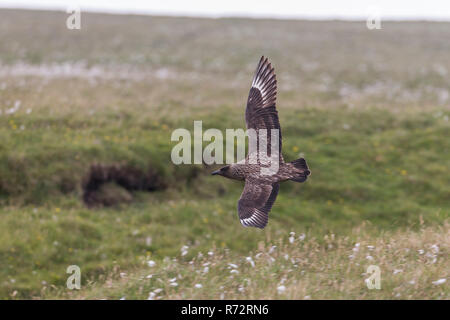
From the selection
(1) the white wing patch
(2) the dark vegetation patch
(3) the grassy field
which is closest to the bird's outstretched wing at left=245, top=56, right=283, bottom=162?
(1) the white wing patch

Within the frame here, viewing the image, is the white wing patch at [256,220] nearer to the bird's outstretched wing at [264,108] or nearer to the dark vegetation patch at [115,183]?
the bird's outstretched wing at [264,108]

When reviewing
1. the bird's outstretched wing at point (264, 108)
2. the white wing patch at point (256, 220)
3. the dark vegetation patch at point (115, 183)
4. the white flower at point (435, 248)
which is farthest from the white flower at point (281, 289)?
the dark vegetation patch at point (115, 183)

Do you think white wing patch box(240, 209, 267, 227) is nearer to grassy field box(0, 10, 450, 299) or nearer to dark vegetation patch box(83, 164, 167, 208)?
grassy field box(0, 10, 450, 299)

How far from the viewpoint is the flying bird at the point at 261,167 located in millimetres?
7496

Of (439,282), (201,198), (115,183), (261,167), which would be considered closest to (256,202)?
(261,167)

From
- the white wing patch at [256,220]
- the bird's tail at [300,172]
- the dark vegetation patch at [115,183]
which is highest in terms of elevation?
the dark vegetation patch at [115,183]

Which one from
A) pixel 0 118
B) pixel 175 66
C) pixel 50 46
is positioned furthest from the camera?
pixel 50 46

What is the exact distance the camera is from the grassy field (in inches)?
290

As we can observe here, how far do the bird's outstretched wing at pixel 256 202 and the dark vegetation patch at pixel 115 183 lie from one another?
23.0 ft

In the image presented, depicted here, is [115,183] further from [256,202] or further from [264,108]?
[256,202]
